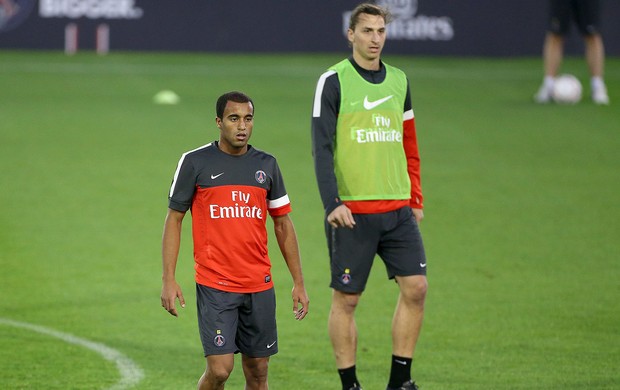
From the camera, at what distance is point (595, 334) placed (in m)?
8.91

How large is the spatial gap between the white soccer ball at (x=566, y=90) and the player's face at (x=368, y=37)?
13454 millimetres

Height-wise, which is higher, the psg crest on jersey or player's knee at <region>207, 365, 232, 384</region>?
the psg crest on jersey

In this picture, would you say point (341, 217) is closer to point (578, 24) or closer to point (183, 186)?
point (183, 186)

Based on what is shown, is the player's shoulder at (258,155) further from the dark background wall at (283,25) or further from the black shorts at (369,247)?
the dark background wall at (283,25)

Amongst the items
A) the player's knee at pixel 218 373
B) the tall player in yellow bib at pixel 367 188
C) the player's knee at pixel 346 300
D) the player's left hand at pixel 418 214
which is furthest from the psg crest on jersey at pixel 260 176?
the player's left hand at pixel 418 214

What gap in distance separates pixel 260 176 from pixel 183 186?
40cm

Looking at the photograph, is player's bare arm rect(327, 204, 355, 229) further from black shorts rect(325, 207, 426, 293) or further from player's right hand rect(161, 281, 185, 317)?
player's right hand rect(161, 281, 185, 317)

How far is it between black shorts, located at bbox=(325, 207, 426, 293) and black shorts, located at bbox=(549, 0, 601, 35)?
1226 centimetres

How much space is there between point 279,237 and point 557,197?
26.1ft

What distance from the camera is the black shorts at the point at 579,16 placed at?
19016 mm

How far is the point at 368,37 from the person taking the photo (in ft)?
24.1

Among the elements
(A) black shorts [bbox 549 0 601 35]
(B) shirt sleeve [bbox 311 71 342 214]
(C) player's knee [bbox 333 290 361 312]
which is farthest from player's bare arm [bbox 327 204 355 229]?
(A) black shorts [bbox 549 0 601 35]

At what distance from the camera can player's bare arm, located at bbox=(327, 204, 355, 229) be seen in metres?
7.08

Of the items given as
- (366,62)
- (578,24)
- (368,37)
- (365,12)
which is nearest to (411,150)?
(366,62)
